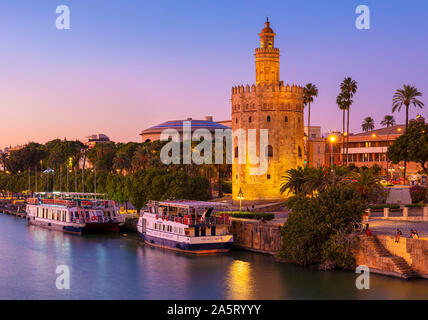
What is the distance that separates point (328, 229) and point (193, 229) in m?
13.0

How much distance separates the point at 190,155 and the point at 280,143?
23899 mm

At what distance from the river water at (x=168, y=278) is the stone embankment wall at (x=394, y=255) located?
0.81 meters

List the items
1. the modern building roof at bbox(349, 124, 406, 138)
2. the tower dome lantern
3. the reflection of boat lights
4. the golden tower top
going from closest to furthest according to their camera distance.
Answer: the reflection of boat lights → the golden tower top → the tower dome lantern → the modern building roof at bbox(349, 124, 406, 138)

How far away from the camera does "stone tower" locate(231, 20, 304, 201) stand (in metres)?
75.4

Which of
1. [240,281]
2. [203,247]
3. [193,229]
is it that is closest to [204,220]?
[193,229]

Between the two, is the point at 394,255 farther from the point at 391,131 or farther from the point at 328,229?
the point at 391,131

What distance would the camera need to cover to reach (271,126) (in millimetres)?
75312

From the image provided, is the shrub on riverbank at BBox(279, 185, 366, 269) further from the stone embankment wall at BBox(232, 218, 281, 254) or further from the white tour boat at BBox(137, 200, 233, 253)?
the white tour boat at BBox(137, 200, 233, 253)

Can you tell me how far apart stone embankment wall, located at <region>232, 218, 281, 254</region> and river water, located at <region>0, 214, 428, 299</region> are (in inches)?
39.9

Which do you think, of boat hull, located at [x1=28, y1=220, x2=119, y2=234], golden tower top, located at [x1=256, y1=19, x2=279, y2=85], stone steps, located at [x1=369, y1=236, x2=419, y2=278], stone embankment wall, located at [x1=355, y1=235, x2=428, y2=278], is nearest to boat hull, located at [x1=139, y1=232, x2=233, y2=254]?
stone embankment wall, located at [x1=355, y1=235, x2=428, y2=278]

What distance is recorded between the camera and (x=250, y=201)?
7538 cm
